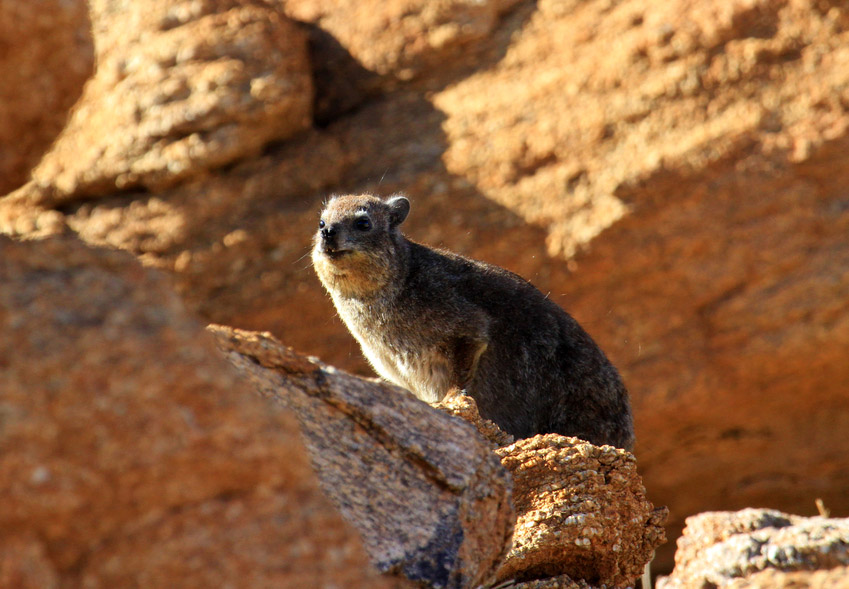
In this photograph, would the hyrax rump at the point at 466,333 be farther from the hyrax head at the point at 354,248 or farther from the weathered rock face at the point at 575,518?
the weathered rock face at the point at 575,518

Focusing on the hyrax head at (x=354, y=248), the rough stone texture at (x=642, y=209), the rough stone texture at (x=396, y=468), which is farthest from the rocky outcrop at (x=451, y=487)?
the rough stone texture at (x=642, y=209)

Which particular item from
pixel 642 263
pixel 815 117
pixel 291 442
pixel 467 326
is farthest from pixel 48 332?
pixel 815 117

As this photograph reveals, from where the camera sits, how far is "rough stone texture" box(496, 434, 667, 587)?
451 cm

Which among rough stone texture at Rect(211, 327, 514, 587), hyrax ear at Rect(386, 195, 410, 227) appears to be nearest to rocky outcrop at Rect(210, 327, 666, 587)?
rough stone texture at Rect(211, 327, 514, 587)

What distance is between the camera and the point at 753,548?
400 cm

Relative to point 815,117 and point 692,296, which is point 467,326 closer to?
point 692,296

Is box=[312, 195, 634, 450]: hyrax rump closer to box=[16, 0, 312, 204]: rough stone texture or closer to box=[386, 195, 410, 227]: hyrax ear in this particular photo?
box=[386, 195, 410, 227]: hyrax ear

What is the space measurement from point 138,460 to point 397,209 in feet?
19.3

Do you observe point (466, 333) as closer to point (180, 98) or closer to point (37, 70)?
point (37, 70)

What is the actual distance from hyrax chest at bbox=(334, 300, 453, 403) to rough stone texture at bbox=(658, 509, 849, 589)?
289 centimetres

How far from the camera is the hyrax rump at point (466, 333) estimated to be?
6.93m

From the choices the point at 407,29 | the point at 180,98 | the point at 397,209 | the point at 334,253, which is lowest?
the point at 334,253

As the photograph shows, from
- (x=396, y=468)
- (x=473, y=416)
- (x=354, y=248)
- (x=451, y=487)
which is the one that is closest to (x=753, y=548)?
(x=451, y=487)

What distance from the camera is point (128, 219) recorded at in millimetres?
12102
